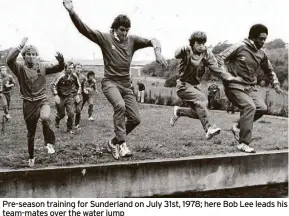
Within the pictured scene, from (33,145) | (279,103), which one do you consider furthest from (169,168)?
(279,103)

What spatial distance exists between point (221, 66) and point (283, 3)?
1.16 metres

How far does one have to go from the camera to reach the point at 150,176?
434cm

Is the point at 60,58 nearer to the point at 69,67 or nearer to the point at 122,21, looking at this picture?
the point at 122,21

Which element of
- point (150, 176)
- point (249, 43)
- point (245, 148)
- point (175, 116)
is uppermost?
point (249, 43)

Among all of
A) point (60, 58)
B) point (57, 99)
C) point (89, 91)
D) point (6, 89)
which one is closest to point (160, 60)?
point (60, 58)

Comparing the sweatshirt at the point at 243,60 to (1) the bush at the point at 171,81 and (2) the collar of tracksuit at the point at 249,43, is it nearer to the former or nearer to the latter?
(2) the collar of tracksuit at the point at 249,43

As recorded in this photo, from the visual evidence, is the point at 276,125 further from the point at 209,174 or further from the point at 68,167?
the point at 68,167

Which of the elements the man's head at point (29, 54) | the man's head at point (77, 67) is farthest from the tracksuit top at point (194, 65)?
the man's head at point (29, 54)

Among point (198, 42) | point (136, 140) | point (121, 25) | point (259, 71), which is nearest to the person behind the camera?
point (121, 25)

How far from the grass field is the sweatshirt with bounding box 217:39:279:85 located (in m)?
0.72

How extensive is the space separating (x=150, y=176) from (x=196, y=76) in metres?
1.12

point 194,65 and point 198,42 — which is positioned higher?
point 198,42

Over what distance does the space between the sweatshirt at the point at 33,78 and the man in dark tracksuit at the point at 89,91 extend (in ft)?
3.20

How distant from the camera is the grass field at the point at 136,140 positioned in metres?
4.32
